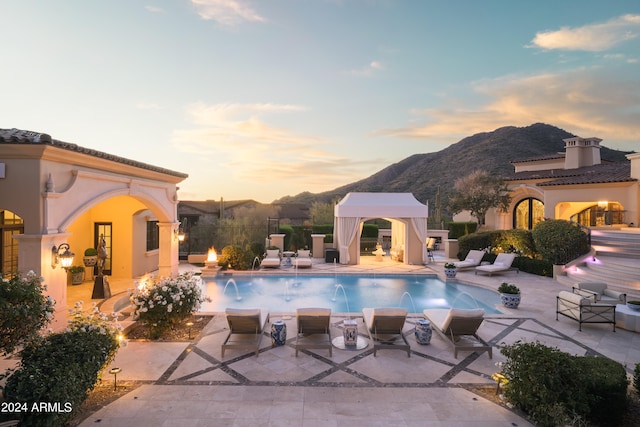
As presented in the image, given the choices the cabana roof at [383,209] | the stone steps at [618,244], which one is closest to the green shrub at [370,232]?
the cabana roof at [383,209]

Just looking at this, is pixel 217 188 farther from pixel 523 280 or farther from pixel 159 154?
pixel 523 280

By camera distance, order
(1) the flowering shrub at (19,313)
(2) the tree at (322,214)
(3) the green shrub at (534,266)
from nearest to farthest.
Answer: (1) the flowering shrub at (19,313) → (3) the green shrub at (534,266) → (2) the tree at (322,214)

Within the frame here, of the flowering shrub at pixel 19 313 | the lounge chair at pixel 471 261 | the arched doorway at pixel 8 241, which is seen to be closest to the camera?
the flowering shrub at pixel 19 313

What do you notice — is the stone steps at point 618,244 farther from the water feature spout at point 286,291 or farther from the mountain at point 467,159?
the mountain at point 467,159

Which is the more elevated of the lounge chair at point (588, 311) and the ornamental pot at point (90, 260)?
the ornamental pot at point (90, 260)

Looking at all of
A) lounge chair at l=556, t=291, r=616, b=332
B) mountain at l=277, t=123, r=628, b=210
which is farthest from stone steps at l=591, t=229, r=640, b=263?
Result: mountain at l=277, t=123, r=628, b=210

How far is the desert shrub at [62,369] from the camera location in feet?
11.2

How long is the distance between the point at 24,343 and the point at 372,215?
14492 millimetres

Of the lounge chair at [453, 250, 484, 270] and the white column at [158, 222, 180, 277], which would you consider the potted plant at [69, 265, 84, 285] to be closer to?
the white column at [158, 222, 180, 277]

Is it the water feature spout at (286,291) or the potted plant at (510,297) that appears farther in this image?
the water feature spout at (286,291)

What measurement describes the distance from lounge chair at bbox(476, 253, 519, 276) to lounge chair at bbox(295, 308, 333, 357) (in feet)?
34.5

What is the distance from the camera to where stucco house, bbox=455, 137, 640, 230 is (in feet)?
59.4

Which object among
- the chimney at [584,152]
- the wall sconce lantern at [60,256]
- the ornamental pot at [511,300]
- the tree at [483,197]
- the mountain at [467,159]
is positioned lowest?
the ornamental pot at [511,300]

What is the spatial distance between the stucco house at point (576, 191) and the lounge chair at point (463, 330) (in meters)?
16.1
